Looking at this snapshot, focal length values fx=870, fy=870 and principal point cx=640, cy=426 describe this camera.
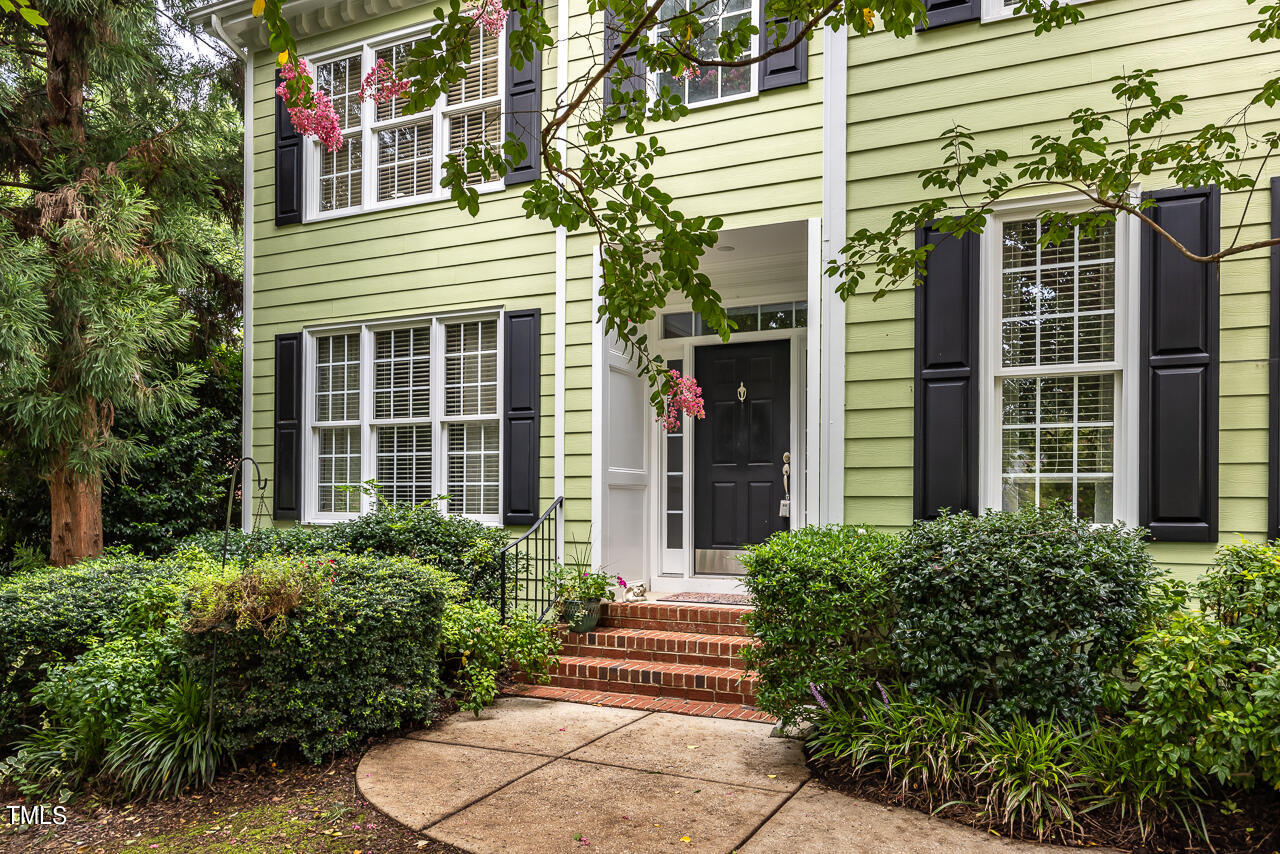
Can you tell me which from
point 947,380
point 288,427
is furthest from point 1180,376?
point 288,427

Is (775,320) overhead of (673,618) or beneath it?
overhead

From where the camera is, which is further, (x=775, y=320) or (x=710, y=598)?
(x=775, y=320)

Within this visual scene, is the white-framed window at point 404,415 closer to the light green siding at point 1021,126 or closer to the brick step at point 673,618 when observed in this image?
the brick step at point 673,618

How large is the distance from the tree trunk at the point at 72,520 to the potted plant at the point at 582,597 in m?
4.08

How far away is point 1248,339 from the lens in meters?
4.43

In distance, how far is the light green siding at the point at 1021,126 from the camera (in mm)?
4438

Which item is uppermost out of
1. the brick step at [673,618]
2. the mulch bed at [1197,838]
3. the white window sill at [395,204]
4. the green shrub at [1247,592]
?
the white window sill at [395,204]

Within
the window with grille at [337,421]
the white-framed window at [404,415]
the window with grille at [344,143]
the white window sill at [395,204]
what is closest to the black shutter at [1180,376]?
the white-framed window at [404,415]

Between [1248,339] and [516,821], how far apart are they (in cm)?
422

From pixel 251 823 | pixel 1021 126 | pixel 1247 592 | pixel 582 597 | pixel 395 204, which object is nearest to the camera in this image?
pixel 1247 592

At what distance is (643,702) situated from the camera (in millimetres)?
5078

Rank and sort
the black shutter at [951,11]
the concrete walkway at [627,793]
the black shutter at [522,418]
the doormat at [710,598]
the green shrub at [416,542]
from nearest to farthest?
the concrete walkway at [627,793], the black shutter at [951,11], the green shrub at [416,542], the doormat at [710,598], the black shutter at [522,418]

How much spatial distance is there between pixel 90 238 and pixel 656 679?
17.5 ft

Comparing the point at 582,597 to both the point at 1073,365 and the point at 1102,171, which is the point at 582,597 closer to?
the point at 1073,365
